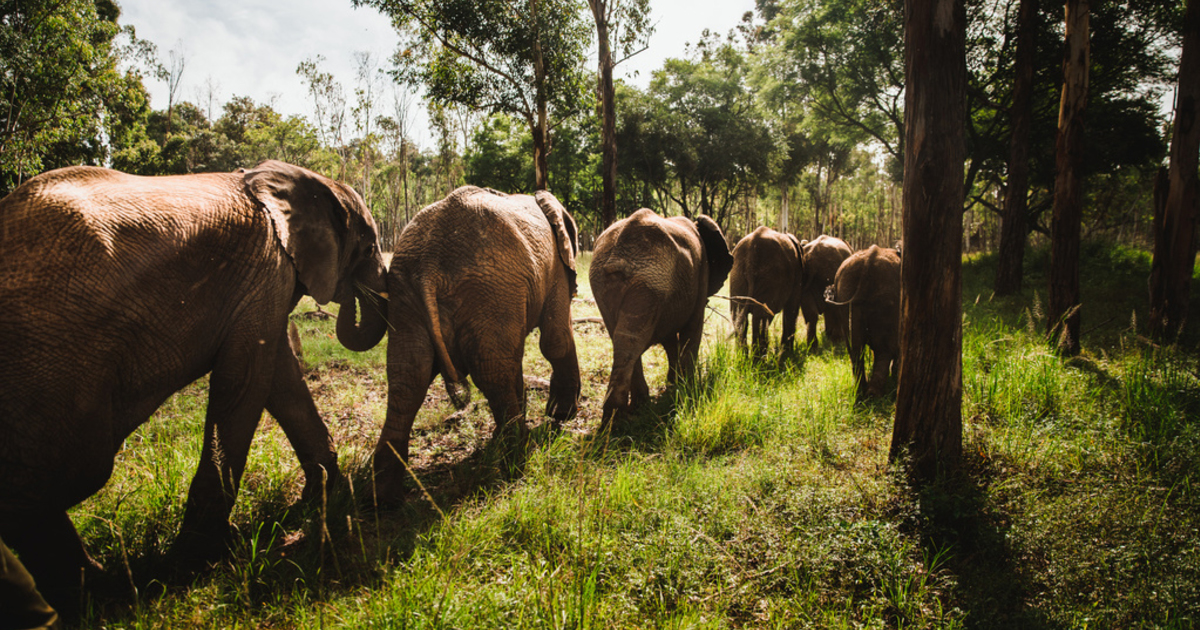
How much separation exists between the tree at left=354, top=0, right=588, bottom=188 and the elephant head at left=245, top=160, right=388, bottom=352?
958 centimetres

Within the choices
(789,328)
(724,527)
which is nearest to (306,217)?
(724,527)

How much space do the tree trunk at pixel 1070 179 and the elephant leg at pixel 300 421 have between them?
25.2ft

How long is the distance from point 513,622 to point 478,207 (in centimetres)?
272

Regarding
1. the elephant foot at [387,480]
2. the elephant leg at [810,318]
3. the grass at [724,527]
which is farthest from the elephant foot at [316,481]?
the elephant leg at [810,318]

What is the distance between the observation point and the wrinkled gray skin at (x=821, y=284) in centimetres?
830

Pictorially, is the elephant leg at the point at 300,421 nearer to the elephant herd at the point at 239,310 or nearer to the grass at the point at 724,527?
the elephant herd at the point at 239,310

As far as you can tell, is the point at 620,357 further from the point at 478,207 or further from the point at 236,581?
the point at 236,581

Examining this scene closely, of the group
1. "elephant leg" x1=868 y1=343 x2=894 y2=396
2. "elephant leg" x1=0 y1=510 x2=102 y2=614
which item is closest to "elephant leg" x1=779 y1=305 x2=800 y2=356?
"elephant leg" x1=868 y1=343 x2=894 y2=396

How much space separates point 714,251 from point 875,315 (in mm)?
1927

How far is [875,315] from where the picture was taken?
18.2 ft

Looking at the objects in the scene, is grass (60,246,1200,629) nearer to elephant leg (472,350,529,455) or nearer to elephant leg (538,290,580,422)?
elephant leg (472,350,529,455)

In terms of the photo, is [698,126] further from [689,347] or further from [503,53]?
[689,347]

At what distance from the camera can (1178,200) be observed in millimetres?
7051

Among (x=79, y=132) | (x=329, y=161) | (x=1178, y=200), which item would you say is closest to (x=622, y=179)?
(x=329, y=161)
